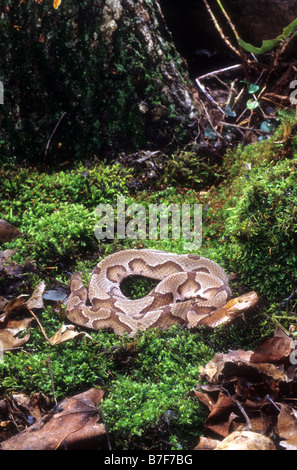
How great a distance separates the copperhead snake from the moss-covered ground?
0.15m

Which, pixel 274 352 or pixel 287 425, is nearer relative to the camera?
pixel 287 425

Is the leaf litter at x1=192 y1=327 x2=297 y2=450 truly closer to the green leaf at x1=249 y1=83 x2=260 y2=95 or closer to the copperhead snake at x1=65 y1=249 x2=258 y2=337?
the copperhead snake at x1=65 y1=249 x2=258 y2=337

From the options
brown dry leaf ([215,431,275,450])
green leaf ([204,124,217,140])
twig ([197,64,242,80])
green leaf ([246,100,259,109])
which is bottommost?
brown dry leaf ([215,431,275,450])

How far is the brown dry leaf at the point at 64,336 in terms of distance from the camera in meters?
3.55

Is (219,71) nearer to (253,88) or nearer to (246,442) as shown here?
(253,88)

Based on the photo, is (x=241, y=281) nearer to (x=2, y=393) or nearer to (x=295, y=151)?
(x=295, y=151)

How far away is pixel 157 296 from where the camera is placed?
4309 millimetres

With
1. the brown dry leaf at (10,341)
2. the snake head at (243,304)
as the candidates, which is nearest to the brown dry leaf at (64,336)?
the brown dry leaf at (10,341)

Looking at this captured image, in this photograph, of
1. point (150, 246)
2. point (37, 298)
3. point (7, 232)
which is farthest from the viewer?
point (150, 246)

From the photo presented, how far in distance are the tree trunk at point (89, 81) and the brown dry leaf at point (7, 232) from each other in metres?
1.43

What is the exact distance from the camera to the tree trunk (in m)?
5.52

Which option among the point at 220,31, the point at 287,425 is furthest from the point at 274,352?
the point at 220,31

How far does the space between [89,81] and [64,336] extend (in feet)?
12.8

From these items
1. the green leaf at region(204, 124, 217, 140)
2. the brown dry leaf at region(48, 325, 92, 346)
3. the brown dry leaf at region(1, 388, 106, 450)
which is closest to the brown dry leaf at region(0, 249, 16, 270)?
the brown dry leaf at region(48, 325, 92, 346)
